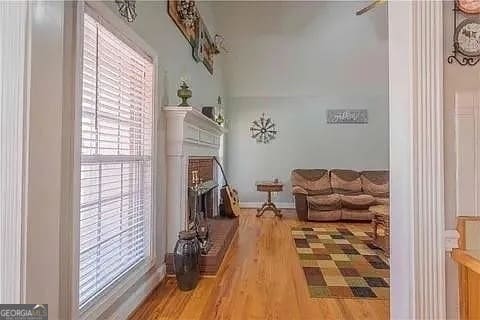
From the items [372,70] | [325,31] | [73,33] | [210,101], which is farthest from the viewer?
[372,70]

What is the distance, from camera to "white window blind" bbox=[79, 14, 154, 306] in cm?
199

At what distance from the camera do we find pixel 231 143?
333 inches

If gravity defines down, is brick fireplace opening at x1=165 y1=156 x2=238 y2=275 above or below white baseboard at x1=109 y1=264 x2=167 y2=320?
above

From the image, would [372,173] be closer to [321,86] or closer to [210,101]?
[321,86]

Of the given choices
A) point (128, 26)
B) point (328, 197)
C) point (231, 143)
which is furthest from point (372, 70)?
point (128, 26)

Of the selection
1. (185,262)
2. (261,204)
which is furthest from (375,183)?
(185,262)

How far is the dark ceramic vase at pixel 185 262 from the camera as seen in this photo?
3018 mm

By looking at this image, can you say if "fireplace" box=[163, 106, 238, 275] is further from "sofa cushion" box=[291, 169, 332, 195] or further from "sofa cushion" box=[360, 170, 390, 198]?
"sofa cushion" box=[360, 170, 390, 198]

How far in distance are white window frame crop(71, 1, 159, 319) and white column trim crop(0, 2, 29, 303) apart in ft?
2.12

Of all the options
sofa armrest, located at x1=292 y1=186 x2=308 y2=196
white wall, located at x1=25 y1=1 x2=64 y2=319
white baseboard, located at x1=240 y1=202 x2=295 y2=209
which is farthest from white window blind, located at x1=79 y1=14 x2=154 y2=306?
white baseboard, located at x1=240 y1=202 x2=295 y2=209

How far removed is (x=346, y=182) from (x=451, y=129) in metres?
6.07

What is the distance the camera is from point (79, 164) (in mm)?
1804

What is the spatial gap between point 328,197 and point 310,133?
82.4 inches

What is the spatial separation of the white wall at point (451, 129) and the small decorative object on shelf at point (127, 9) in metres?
1.87
